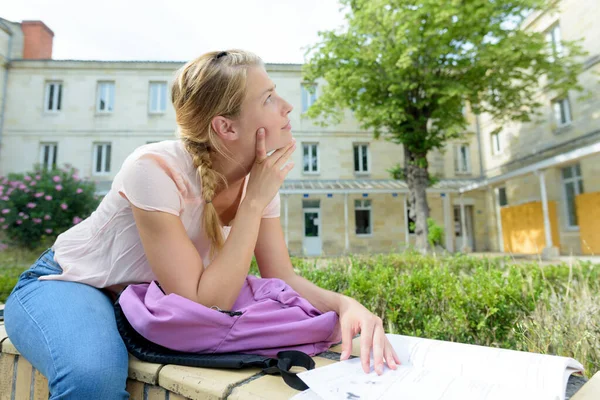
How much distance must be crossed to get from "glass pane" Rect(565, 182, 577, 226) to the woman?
1727cm

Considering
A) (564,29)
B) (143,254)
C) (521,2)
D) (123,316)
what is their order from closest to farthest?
(123,316) < (143,254) < (521,2) < (564,29)

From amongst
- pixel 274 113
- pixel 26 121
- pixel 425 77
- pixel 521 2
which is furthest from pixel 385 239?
pixel 26 121

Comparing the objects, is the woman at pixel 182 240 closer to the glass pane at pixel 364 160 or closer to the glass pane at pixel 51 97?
the glass pane at pixel 364 160

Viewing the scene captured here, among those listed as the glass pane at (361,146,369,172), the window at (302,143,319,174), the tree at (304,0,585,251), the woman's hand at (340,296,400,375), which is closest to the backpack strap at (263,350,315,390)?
the woman's hand at (340,296,400,375)

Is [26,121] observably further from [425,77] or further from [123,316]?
[123,316]

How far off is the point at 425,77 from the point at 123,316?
11.4 meters

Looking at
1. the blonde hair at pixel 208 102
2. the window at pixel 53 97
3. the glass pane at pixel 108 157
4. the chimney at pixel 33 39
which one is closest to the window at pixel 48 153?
the window at pixel 53 97

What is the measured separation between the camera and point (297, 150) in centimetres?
1784

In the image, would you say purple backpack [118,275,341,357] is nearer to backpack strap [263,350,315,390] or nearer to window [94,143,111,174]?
backpack strap [263,350,315,390]

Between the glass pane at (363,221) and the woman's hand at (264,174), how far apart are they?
16699 millimetres

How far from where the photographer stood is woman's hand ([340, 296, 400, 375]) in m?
0.91

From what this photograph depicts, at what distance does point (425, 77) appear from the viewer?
10.9m

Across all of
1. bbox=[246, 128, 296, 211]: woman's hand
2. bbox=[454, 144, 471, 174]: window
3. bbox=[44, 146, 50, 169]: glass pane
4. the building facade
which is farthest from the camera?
bbox=[454, 144, 471, 174]: window

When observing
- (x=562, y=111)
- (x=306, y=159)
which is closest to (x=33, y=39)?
(x=306, y=159)
